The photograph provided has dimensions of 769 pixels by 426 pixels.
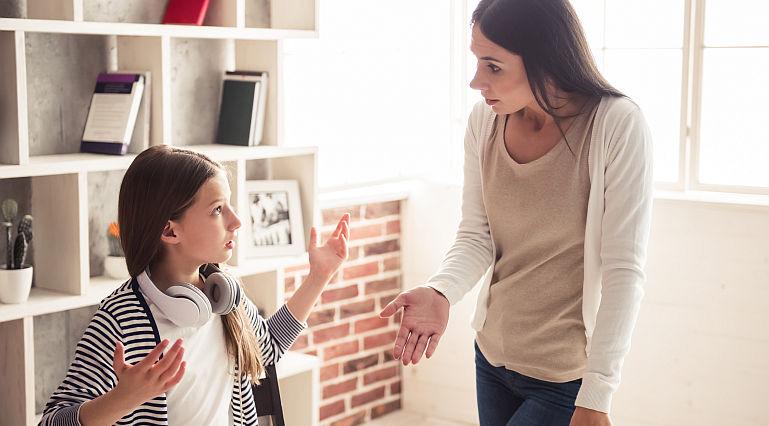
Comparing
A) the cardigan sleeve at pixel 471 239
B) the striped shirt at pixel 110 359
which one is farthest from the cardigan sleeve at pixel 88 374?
the cardigan sleeve at pixel 471 239

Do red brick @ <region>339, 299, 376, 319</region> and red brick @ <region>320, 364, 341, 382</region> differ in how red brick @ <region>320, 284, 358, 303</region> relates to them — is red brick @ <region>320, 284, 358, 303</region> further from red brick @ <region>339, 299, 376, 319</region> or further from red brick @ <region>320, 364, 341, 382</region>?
red brick @ <region>320, 364, 341, 382</region>

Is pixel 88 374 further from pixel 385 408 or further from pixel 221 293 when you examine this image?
pixel 385 408

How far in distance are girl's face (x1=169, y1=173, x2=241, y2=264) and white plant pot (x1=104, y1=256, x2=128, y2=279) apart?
99 cm

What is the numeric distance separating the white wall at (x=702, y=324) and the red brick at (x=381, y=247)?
3.77 feet

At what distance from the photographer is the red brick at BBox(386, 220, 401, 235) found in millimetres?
4352

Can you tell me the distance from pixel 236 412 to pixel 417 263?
2.37 meters

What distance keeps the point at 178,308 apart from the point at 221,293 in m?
0.11

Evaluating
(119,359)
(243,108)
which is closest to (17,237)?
(243,108)

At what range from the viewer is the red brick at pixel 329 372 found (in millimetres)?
4109

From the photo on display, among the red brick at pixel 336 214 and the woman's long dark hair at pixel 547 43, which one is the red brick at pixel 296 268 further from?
the woman's long dark hair at pixel 547 43

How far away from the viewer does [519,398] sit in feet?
6.86

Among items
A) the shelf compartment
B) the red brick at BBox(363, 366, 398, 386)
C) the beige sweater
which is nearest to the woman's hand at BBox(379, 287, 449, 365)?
the beige sweater

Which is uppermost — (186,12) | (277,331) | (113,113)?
(186,12)

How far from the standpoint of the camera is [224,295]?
201 centimetres
